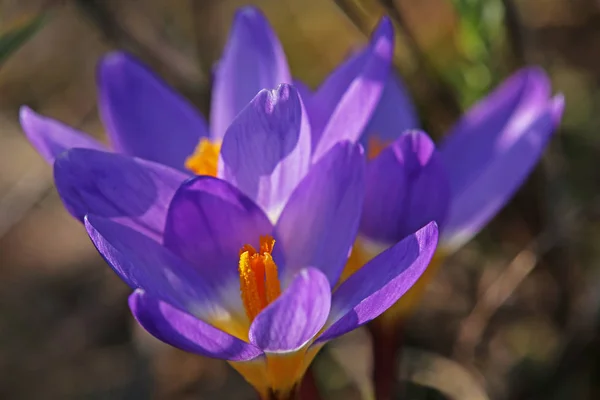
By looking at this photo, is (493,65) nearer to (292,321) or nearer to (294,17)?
(292,321)

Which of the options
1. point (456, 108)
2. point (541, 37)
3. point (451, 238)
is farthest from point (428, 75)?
point (541, 37)

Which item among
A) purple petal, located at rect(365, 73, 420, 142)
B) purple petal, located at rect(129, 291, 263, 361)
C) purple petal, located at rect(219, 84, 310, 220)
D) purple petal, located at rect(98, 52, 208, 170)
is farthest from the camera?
purple petal, located at rect(365, 73, 420, 142)

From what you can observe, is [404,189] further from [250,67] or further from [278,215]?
[250,67]

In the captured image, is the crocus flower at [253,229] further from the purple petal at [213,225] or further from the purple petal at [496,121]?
the purple petal at [496,121]

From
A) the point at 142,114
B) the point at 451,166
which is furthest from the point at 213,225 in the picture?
the point at 451,166

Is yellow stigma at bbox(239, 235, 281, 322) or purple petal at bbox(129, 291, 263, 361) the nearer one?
purple petal at bbox(129, 291, 263, 361)

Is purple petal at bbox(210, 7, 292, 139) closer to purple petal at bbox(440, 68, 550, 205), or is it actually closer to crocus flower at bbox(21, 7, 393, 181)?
crocus flower at bbox(21, 7, 393, 181)

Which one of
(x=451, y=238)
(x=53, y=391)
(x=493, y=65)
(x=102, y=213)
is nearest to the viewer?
(x=102, y=213)

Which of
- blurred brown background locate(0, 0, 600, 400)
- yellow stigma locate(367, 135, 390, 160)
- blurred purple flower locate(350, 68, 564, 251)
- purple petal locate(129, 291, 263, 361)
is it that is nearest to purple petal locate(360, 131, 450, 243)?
blurred purple flower locate(350, 68, 564, 251)
